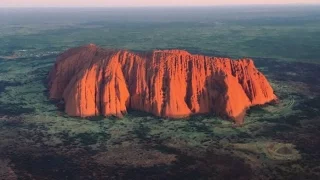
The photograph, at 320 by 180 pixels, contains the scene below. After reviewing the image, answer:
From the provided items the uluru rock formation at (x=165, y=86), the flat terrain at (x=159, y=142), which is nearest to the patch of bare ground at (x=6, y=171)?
the flat terrain at (x=159, y=142)

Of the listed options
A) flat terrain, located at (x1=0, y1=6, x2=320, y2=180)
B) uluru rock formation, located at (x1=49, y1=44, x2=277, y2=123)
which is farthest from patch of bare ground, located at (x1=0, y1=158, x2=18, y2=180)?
uluru rock formation, located at (x1=49, y1=44, x2=277, y2=123)

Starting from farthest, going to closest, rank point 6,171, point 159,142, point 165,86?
point 165,86 < point 159,142 < point 6,171

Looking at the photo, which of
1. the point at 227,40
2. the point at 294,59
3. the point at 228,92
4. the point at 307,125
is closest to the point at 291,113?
the point at 307,125

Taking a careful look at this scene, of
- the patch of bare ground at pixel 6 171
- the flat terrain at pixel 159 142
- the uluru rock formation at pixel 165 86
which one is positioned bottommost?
the patch of bare ground at pixel 6 171

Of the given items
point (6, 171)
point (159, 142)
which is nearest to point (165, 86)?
point (159, 142)

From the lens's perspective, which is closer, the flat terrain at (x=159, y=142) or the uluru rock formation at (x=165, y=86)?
the flat terrain at (x=159, y=142)

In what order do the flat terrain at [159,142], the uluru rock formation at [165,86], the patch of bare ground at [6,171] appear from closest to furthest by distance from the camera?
1. the patch of bare ground at [6,171]
2. the flat terrain at [159,142]
3. the uluru rock formation at [165,86]

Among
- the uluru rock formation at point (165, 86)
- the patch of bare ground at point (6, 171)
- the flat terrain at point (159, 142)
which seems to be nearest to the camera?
the patch of bare ground at point (6, 171)

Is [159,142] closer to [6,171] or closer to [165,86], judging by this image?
[165,86]

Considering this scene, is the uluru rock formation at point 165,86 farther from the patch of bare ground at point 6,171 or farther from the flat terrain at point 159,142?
the patch of bare ground at point 6,171
